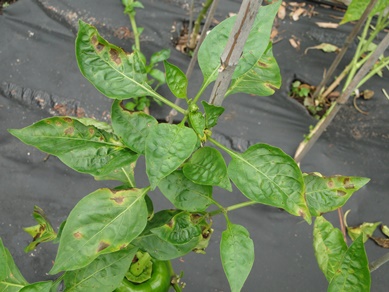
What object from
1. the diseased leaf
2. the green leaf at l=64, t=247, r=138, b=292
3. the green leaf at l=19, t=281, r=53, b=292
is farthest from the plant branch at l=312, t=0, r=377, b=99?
the green leaf at l=19, t=281, r=53, b=292

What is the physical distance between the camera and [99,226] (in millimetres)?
796

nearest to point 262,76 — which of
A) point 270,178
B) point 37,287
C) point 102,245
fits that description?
point 270,178

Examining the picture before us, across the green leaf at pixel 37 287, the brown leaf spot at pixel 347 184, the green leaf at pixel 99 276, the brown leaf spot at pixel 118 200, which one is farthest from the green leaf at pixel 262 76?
the green leaf at pixel 37 287

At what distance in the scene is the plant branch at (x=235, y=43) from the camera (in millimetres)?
592

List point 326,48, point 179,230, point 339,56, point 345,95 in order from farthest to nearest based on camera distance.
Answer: point 326,48 < point 339,56 < point 345,95 < point 179,230

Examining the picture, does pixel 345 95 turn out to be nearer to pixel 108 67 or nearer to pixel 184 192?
pixel 184 192

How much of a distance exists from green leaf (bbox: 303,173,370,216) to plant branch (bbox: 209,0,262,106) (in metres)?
0.31

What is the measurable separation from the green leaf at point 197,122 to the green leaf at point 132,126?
0.32 ft

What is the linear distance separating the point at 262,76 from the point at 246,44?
0.15 meters

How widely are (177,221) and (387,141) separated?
56.7 inches

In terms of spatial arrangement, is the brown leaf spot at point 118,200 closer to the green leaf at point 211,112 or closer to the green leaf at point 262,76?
the green leaf at point 211,112

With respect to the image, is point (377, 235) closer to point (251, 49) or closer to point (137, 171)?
point (137, 171)

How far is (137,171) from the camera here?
178 centimetres

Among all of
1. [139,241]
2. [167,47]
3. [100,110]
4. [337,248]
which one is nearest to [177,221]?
[139,241]
